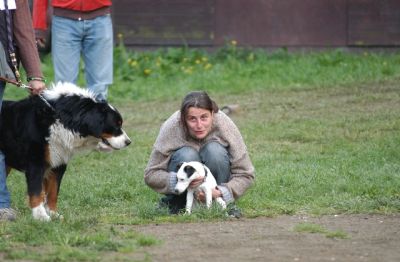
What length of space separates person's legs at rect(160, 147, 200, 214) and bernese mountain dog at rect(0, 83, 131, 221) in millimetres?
416

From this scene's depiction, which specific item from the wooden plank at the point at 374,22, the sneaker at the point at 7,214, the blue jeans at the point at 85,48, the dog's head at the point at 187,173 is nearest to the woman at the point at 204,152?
the dog's head at the point at 187,173

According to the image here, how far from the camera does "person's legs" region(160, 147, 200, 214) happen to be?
285 inches

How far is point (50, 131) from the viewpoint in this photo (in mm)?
7191

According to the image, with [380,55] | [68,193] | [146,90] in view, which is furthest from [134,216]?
[380,55]

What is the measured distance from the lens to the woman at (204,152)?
7.20m

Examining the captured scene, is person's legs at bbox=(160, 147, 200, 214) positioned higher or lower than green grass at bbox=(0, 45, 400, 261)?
higher

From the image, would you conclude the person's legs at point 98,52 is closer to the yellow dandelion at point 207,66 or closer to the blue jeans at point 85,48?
the blue jeans at point 85,48

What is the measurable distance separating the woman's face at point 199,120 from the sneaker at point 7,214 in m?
1.47

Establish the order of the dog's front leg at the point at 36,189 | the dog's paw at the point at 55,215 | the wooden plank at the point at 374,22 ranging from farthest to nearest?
the wooden plank at the point at 374,22
the dog's front leg at the point at 36,189
the dog's paw at the point at 55,215

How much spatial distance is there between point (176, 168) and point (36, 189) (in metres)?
1.04

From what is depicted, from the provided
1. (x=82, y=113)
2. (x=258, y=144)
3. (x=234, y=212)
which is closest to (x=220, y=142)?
(x=234, y=212)

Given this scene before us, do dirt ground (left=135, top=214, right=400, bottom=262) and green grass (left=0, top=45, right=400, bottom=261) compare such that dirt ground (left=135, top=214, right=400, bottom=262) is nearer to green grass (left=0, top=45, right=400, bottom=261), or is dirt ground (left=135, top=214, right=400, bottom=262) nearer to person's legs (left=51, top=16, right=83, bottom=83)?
green grass (left=0, top=45, right=400, bottom=261)

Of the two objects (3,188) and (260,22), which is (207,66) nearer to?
(260,22)

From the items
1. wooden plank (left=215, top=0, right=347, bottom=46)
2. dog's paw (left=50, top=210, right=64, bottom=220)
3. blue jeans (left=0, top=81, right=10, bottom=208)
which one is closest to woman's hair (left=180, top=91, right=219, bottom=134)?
dog's paw (left=50, top=210, right=64, bottom=220)
